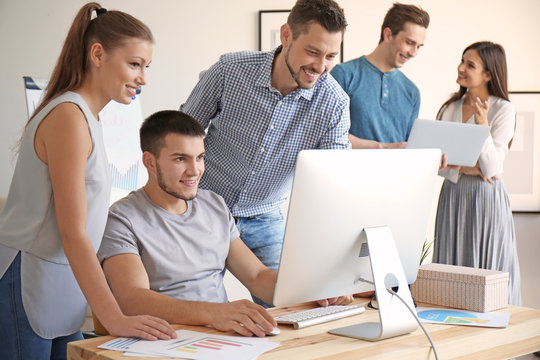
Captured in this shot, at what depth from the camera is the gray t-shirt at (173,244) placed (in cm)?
165

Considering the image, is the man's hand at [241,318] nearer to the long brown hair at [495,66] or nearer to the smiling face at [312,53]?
the smiling face at [312,53]

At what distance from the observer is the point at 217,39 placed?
4059 millimetres

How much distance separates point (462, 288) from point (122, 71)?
105cm

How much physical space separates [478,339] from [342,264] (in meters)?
0.36

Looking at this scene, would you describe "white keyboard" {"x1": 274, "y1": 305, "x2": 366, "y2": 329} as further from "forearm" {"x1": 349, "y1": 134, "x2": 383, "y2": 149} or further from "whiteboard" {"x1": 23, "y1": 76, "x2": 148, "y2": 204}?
"whiteboard" {"x1": 23, "y1": 76, "x2": 148, "y2": 204}

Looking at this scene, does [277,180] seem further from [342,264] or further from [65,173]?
[65,173]

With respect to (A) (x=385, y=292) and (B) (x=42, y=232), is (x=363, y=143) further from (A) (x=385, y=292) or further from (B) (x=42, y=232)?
(B) (x=42, y=232)

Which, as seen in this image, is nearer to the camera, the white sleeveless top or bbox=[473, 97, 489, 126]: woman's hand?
the white sleeveless top

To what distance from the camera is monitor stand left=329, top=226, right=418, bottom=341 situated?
1.45 metres

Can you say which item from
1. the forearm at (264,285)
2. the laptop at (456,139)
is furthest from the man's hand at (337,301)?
the laptop at (456,139)

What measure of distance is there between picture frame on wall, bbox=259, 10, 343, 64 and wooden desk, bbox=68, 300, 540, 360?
2657 mm

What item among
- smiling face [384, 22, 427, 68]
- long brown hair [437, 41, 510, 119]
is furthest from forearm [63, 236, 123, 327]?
long brown hair [437, 41, 510, 119]

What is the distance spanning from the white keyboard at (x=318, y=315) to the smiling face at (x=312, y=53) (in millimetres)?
701

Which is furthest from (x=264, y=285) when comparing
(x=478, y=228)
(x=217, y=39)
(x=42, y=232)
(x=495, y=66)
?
(x=217, y=39)
